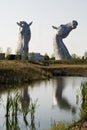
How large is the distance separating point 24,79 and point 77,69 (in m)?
27.0

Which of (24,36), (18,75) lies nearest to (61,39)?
(24,36)

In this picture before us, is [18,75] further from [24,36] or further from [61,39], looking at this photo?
[61,39]

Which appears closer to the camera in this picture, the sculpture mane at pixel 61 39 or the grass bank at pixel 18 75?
the grass bank at pixel 18 75

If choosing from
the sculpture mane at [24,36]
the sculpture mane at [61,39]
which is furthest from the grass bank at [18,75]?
the sculpture mane at [24,36]

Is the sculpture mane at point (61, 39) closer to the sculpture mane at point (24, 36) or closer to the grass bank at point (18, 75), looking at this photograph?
the sculpture mane at point (24, 36)

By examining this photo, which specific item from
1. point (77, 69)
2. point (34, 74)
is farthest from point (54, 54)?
point (34, 74)

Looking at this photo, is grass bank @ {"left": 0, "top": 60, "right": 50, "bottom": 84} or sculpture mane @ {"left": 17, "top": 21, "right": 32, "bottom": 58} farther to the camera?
sculpture mane @ {"left": 17, "top": 21, "right": 32, "bottom": 58}

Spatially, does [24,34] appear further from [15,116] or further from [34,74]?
[15,116]

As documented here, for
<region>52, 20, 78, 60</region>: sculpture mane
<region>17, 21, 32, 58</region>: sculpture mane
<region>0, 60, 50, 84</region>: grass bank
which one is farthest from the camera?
<region>17, 21, 32, 58</region>: sculpture mane

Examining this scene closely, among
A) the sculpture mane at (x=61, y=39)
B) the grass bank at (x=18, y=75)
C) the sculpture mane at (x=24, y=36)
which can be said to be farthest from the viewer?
the sculpture mane at (x=24, y=36)

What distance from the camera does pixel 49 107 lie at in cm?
2491

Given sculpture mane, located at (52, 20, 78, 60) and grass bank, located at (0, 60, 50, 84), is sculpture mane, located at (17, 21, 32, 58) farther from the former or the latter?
grass bank, located at (0, 60, 50, 84)

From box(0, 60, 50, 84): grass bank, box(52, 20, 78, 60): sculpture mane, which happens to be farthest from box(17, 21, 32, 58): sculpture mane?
box(0, 60, 50, 84): grass bank

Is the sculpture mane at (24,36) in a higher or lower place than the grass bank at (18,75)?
higher
